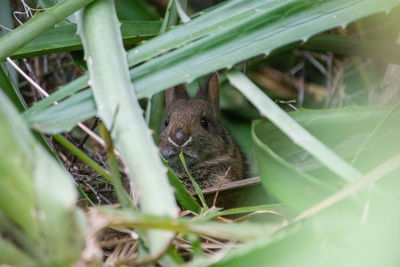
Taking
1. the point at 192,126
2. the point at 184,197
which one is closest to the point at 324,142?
the point at 184,197

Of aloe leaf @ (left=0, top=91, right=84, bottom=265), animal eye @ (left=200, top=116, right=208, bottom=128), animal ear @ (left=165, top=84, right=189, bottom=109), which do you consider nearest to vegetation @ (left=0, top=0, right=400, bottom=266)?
aloe leaf @ (left=0, top=91, right=84, bottom=265)

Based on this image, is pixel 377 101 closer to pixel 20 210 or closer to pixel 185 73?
pixel 185 73

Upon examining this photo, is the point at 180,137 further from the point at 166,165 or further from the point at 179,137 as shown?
the point at 166,165

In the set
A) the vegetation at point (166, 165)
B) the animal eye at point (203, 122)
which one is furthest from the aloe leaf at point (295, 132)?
the animal eye at point (203, 122)

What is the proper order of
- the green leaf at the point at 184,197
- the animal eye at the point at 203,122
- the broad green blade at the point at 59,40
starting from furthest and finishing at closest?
the animal eye at the point at 203,122, the broad green blade at the point at 59,40, the green leaf at the point at 184,197

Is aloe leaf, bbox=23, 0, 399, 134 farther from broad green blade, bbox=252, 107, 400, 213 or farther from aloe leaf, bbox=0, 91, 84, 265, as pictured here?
aloe leaf, bbox=0, 91, 84, 265

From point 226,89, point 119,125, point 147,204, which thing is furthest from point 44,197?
point 226,89

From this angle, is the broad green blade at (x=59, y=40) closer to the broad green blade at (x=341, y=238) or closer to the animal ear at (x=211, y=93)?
the animal ear at (x=211, y=93)

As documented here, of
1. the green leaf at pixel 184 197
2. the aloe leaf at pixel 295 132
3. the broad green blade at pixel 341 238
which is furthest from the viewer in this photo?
the green leaf at pixel 184 197
